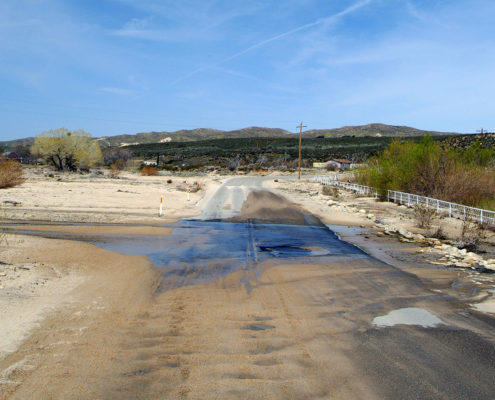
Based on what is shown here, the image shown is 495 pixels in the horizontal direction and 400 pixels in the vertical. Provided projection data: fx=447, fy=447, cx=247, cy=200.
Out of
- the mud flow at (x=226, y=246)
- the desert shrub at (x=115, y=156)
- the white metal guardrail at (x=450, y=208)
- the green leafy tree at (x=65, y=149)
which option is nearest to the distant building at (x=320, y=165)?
the desert shrub at (x=115, y=156)

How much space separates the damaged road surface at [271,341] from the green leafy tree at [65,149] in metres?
56.1

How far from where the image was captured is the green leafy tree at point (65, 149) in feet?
200

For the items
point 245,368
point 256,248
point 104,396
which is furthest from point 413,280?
point 104,396

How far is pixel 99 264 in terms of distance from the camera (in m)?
11.5

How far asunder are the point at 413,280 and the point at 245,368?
6.38 metres

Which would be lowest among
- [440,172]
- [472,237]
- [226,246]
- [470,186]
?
[472,237]

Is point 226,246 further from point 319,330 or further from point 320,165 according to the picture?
point 320,165

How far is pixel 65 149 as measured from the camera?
206 feet

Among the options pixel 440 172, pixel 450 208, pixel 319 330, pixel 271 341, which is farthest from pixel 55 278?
pixel 440 172

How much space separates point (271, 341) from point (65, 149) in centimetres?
6293

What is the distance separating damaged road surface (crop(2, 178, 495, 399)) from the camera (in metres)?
4.97

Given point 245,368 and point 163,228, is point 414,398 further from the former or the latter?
point 163,228

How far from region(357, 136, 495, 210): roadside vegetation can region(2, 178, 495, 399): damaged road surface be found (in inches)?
757

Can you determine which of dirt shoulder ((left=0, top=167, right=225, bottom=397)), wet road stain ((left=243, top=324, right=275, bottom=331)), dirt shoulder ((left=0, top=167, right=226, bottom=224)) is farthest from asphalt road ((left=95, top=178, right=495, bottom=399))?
dirt shoulder ((left=0, top=167, right=226, bottom=224))
